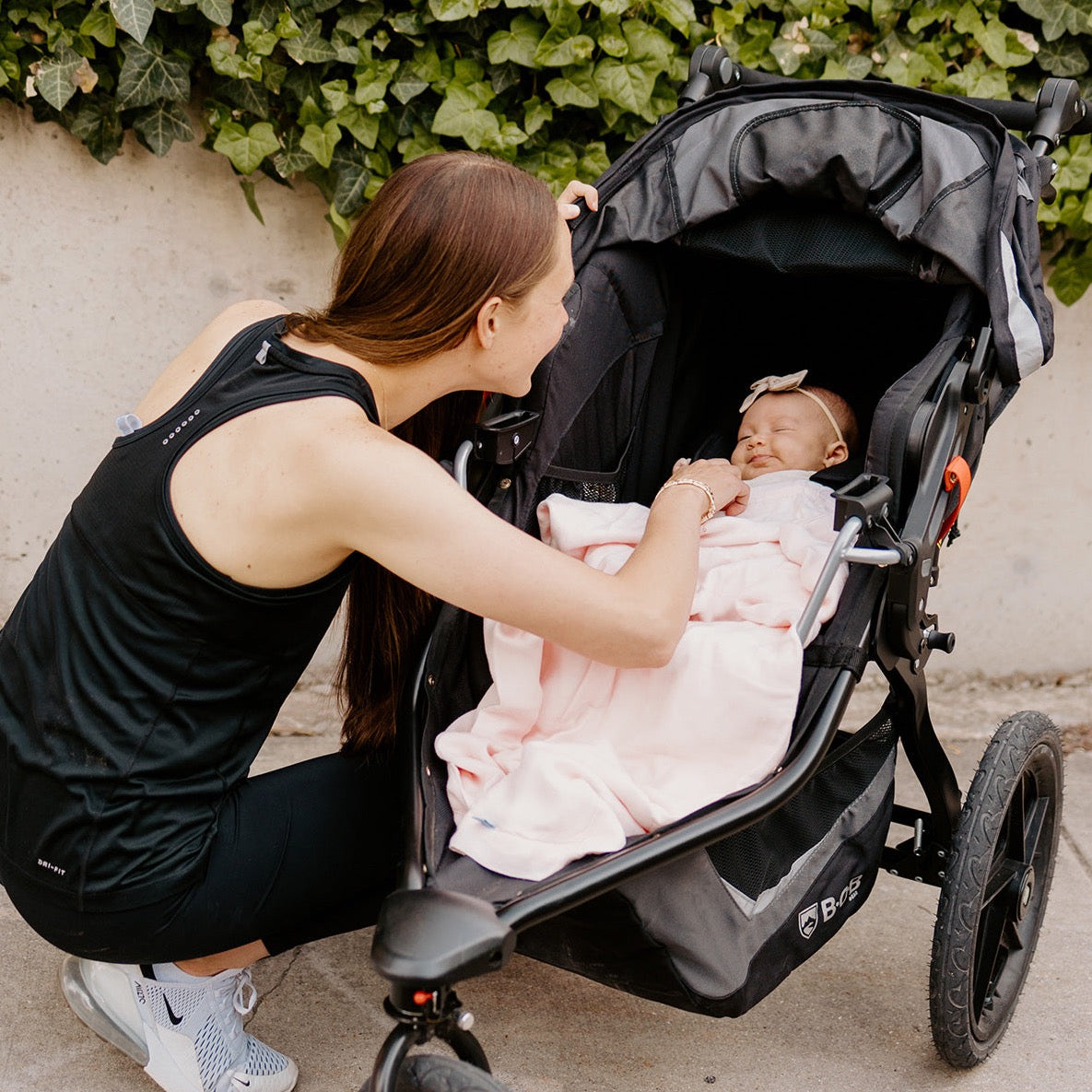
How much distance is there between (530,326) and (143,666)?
28.0 inches

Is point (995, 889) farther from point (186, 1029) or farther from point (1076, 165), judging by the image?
point (1076, 165)

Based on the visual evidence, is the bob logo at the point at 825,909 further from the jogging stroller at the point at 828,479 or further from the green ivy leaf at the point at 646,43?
the green ivy leaf at the point at 646,43

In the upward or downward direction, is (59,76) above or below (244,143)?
above

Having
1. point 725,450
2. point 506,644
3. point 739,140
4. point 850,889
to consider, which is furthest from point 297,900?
point 739,140

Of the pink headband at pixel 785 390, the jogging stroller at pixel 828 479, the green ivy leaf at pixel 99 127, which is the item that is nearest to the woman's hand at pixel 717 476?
the jogging stroller at pixel 828 479

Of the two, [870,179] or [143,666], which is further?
[870,179]

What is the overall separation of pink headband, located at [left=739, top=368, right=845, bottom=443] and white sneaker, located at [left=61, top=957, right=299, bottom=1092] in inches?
53.8

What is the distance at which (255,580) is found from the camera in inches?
66.9

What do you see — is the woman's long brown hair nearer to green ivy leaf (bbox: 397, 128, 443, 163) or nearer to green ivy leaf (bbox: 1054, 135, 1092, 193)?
green ivy leaf (bbox: 397, 128, 443, 163)

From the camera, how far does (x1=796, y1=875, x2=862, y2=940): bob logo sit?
1860 mm

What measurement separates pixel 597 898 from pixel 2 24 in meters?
2.27

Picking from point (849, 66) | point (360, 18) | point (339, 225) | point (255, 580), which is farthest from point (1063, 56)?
point (255, 580)

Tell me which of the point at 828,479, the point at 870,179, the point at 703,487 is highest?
the point at 870,179

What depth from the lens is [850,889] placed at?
1982 mm
